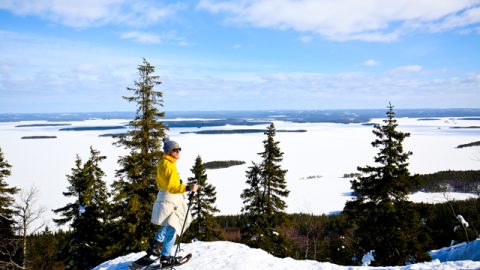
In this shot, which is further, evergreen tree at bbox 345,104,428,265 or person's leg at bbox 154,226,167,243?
evergreen tree at bbox 345,104,428,265

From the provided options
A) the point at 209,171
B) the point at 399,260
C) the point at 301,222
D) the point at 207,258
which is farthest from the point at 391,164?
the point at 209,171

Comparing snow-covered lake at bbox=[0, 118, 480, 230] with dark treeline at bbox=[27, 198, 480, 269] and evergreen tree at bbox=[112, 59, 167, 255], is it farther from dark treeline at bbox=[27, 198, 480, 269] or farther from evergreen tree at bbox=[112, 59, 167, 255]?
evergreen tree at bbox=[112, 59, 167, 255]

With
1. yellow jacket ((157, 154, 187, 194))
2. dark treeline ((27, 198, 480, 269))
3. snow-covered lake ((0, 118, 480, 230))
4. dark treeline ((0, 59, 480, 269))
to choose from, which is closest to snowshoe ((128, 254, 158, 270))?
yellow jacket ((157, 154, 187, 194))

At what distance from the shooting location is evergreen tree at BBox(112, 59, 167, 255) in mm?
18875

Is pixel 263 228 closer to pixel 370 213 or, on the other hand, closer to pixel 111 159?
pixel 370 213

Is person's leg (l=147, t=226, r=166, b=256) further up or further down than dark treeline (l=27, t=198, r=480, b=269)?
further up

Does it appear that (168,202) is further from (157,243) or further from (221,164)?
(221,164)

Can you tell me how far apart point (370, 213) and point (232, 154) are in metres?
145

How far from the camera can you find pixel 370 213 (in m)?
18.3

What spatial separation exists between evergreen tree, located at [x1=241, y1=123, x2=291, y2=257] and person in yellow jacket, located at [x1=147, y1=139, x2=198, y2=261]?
16.5m

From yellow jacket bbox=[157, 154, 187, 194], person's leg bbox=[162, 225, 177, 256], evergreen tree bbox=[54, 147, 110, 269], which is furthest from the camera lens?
evergreen tree bbox=[54, 147, 110, 269]

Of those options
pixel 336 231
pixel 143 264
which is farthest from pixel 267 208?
pixel 336 231

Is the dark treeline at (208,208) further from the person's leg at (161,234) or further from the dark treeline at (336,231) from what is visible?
the person's leg at (161,234)

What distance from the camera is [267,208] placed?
25.2 metres
